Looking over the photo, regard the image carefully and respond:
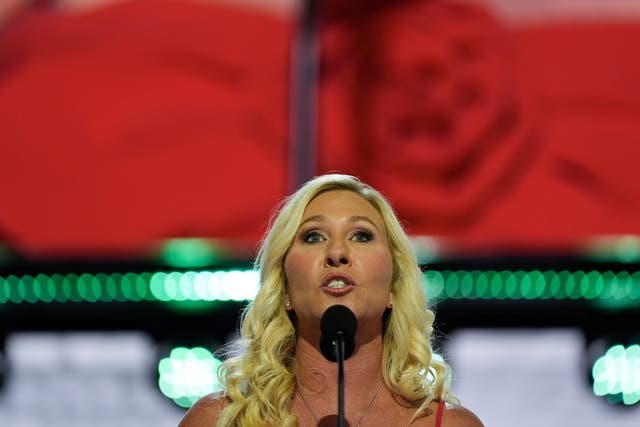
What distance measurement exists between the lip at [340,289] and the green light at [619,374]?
2.33 meters

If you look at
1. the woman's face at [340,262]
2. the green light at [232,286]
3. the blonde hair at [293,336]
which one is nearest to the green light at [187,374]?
the green light at [232,286]

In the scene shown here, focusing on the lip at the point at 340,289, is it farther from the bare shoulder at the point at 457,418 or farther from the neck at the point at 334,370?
the bare shoulder at the point at 457,418

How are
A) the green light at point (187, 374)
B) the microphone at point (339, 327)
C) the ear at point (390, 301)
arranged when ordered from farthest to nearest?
the green light at point (187, 374) → the ear at point (390, 301) → the microphone at point (339, 327)

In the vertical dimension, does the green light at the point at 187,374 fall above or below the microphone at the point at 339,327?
below

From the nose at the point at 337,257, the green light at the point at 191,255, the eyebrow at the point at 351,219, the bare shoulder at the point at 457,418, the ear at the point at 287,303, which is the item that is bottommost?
the green light at the point at 191,255

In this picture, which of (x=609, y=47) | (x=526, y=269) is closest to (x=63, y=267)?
(x=526, y=269)

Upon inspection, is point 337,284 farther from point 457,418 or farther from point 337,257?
point 457,418

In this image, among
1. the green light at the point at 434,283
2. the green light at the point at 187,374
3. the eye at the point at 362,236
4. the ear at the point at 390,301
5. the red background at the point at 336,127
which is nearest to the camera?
the eye at the point at 362,236

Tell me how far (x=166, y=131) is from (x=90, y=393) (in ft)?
3.73

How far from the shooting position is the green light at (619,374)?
4083 millimetres

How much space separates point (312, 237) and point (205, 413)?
17.7 inches

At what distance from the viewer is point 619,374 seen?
4.12 metres

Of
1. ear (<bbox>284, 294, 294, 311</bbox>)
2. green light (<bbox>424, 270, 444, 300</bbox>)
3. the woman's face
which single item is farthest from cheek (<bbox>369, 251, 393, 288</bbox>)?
green light (<bbox>424, 270, 444, 300</bbox>)

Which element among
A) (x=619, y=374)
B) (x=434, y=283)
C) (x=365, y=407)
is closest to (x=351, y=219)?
(x=365, y=407)
